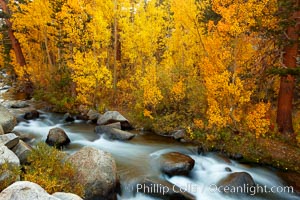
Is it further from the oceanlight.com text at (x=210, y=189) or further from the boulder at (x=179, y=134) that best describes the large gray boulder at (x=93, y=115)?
the oceanlight.com text at (x=210, y=189)

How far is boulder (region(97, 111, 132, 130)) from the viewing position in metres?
15.2

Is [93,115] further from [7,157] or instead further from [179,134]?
[7,157]

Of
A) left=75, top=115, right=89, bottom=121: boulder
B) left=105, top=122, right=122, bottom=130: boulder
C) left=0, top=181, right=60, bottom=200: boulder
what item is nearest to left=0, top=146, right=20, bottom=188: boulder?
left=0, top=181, right=60, bottom=200: boulder

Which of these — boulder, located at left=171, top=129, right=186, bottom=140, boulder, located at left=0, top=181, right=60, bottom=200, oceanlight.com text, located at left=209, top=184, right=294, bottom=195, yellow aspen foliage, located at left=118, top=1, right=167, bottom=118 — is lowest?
oceanlight.com text, located at left=209, top=184, right=294, bottom=195

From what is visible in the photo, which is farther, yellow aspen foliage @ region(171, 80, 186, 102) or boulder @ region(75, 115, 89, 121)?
boulder @ region(75, 115, 89, 121)

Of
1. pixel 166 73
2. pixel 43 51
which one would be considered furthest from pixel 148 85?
pixel 43 51

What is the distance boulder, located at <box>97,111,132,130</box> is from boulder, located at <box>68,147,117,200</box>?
21.9 feet

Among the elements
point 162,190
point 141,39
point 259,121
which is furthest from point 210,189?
point 141,39

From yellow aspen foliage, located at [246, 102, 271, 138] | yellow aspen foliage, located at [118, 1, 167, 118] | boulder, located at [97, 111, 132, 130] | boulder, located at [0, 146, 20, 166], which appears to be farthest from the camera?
yellow aspen foliage, located at [118, 1, 167, 118]

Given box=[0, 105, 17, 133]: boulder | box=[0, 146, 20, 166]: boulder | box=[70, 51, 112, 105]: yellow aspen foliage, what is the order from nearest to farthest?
1. box=[0, 146, 20, 166]: boulder
2. box=[0, 105, 17, 133]: boulder
3. box=[70, 51, 112, 105]: yellow aspen foliage

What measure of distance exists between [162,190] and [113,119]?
24.4 feet

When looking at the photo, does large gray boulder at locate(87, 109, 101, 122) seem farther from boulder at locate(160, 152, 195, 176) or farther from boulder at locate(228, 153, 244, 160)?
boulder at locate(228, 153, 244, 160)

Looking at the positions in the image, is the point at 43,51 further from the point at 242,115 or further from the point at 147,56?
the point at 242,115

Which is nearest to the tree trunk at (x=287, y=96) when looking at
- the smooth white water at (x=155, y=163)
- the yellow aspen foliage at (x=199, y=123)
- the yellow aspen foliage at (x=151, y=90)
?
the smooth white water at (x=155, y=163)
